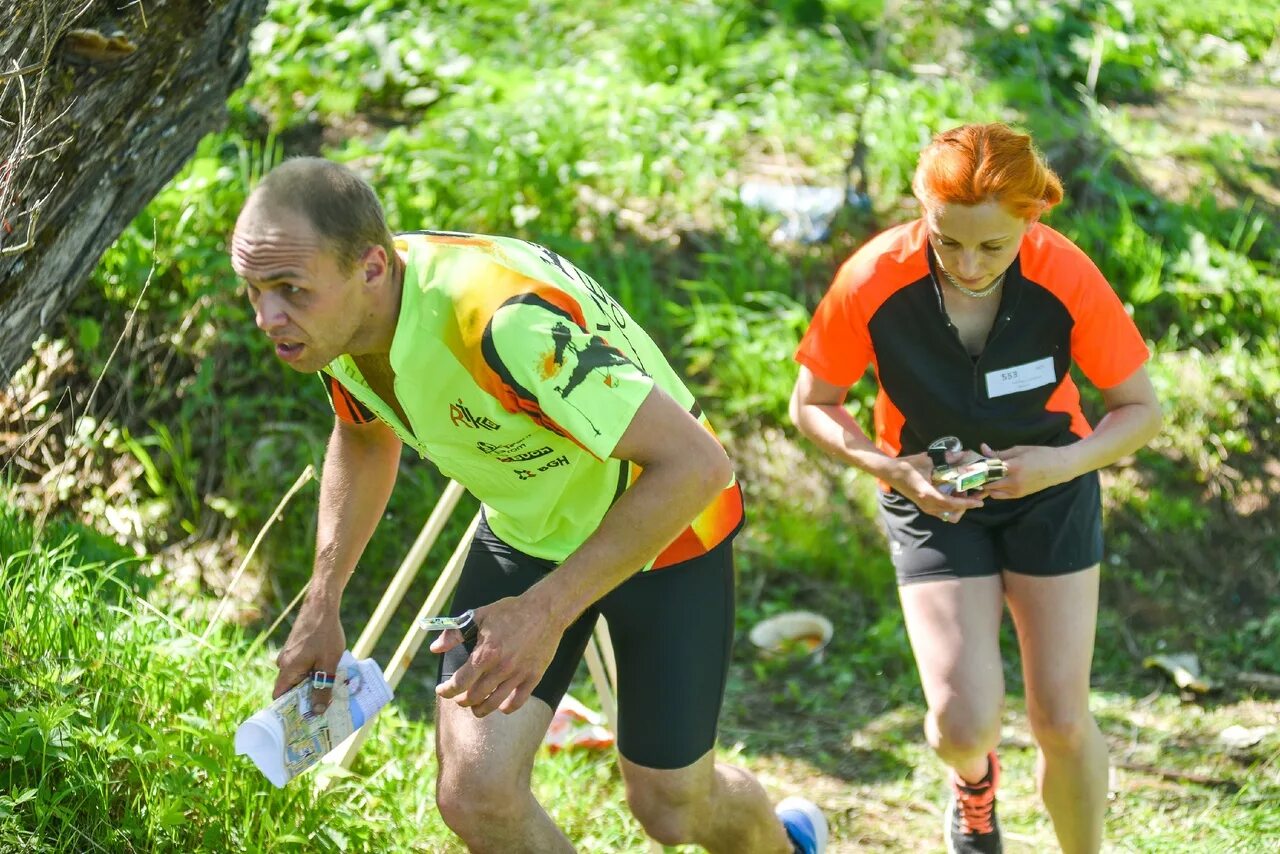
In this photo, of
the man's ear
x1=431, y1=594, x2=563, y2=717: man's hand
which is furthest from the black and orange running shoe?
the man's ear

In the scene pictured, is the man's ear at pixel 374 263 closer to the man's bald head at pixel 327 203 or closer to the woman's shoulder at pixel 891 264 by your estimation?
the man's bald head at pixel 327 203

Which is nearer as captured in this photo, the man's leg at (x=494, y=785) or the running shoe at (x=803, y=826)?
the man's leg at (x=494, y=785)

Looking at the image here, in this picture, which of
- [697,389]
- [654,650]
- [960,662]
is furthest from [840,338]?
[697,389]

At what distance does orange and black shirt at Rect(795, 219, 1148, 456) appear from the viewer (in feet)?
11.2

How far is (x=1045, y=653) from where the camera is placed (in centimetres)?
345

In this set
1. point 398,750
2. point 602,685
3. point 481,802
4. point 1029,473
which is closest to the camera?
point 481,802

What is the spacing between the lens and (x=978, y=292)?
346cm

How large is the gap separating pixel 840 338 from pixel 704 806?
1219 mm

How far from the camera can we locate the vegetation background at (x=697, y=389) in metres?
3.73

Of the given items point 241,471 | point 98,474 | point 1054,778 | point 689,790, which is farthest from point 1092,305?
point 98,474

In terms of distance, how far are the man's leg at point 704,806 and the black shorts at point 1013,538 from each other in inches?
28.8

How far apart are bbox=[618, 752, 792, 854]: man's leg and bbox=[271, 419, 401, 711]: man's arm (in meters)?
0.73

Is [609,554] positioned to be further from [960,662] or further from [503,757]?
[960,662]

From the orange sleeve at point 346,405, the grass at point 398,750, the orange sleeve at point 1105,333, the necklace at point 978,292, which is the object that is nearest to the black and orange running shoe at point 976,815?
the grass at point 398,750
